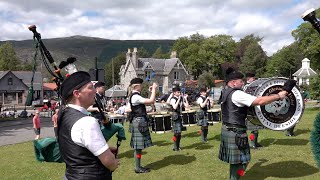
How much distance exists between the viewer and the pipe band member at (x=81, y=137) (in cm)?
255

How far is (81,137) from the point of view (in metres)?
2.55

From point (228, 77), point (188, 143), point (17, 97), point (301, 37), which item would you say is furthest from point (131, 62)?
point (228, 77)

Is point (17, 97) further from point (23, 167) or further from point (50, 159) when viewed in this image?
point (50, 159)

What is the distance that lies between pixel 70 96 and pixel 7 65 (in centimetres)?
8507

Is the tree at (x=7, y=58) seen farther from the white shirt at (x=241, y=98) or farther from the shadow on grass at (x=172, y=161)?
the white shirt at (x=241, y=98)

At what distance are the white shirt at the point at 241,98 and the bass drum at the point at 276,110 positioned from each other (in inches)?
40.6

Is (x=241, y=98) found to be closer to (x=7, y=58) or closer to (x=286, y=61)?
(x=286, y=61)

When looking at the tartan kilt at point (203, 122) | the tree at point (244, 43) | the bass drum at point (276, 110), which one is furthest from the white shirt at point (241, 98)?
the tree at point (244, 43)

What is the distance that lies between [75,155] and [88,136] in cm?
26

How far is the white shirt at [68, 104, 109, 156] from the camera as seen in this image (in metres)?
2.53

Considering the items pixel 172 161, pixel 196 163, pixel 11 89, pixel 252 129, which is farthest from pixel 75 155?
pixel 11 89

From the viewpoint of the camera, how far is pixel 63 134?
8.87ft

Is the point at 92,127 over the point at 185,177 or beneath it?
over

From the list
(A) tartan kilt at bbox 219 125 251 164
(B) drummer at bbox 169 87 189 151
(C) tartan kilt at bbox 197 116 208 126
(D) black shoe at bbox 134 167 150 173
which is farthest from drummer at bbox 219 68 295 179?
(C) tartan kilt at bbox 197 116 208 126
